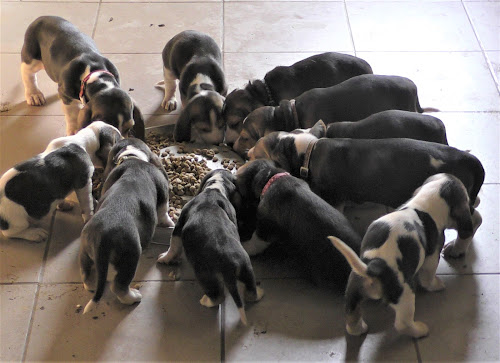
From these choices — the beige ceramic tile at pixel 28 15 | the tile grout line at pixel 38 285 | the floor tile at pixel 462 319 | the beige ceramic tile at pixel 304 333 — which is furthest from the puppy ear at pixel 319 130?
the beige ceramic tile at pixel 28 15

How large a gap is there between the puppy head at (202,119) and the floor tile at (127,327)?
1.49 meters

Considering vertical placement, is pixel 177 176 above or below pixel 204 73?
below

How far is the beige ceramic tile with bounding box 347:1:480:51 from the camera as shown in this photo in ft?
21.2

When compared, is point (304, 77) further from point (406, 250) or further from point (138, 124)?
point (406, 250)

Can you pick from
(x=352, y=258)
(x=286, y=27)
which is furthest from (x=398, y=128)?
(x=286, y=27)

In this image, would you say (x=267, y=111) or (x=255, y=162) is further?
(x=267, y=111)

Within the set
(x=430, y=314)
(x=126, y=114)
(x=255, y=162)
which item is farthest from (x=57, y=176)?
(x=430, y=314)

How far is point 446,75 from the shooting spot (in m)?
6.07

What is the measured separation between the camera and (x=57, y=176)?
4.31 meters

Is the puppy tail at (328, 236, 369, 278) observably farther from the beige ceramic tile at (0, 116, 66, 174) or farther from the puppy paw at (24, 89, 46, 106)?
the puppy paw at (24, 89, 46, 106)

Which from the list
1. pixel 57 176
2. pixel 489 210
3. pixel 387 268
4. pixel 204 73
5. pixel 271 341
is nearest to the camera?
pixel 387 268

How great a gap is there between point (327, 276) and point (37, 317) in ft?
5.86

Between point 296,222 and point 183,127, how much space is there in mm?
1644

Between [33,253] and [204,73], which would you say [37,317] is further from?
[204,73]
